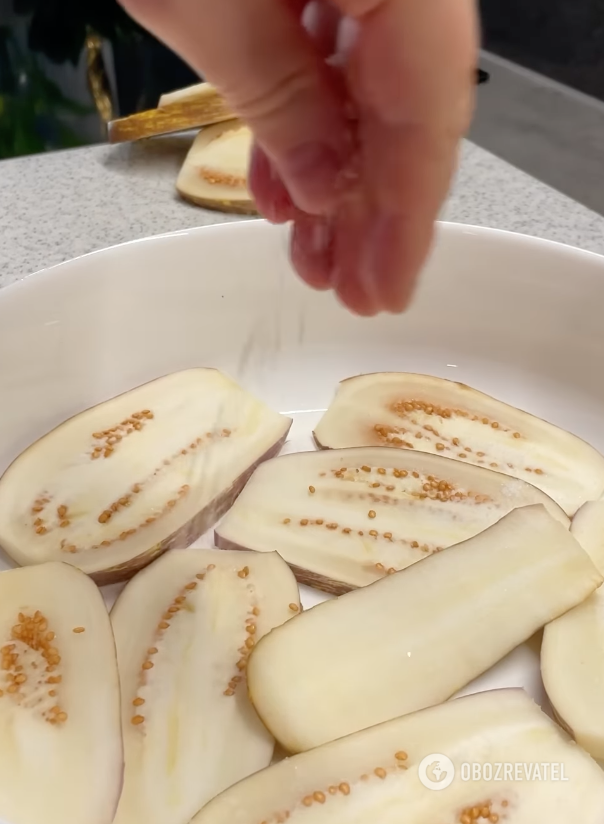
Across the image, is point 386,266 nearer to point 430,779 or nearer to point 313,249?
point 313,249

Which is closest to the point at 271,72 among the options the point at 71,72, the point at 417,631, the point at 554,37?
the point at 417,631

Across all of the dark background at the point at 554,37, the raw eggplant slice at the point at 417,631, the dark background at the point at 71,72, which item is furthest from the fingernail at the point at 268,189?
the dark background at the point at 554,37

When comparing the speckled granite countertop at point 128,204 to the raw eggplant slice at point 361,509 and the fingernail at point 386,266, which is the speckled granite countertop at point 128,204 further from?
the fingernail at point 386,266

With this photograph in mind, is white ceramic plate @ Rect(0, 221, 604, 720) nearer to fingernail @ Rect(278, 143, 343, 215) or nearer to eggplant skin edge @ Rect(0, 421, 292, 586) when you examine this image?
eggplant skin edge @ Rect(0, 421, 292, 586)

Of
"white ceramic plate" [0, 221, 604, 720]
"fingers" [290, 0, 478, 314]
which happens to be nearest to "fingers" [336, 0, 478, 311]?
"fingers" [290, 0, 478, 314]

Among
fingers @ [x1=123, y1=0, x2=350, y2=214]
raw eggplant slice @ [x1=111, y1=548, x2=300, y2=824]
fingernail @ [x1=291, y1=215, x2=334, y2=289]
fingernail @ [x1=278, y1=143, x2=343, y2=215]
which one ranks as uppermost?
fingers @ [x1=123, y1=0, x2=350, y2=214]

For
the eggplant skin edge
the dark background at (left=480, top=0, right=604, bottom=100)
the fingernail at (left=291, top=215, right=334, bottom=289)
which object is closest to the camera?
the fingernail at (left=291, top=215, right=334, bottom=289)
